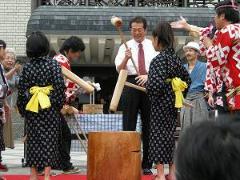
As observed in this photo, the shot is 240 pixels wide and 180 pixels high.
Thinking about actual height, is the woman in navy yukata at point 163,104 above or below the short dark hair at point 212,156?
below

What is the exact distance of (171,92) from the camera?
5.15 m

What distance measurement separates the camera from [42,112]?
4.90m

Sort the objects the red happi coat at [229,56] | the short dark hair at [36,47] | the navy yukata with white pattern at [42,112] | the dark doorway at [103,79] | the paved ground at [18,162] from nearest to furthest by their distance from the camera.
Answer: the red happi coat at [229,56]
the navy yukata with white pattern at [42,112]
the short dark hair at [36,47]
the paved ground at [18,162]
the dark doorway at [103,79]

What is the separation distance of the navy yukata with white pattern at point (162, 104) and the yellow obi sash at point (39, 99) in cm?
91

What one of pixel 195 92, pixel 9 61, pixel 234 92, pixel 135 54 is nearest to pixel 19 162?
pixel 9 61

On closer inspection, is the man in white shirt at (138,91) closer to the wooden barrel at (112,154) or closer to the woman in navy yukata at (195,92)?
the woman in navy yukata at (195,92)

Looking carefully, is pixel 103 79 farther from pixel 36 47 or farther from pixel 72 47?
pixel 36 47

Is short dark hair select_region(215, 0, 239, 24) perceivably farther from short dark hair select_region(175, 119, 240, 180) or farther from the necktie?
short dark hair select_region(175, 119, 240, 180)

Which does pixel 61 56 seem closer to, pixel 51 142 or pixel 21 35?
pixel 51 142

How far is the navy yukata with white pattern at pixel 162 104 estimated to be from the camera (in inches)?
202

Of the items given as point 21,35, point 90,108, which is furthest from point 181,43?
point 21,35

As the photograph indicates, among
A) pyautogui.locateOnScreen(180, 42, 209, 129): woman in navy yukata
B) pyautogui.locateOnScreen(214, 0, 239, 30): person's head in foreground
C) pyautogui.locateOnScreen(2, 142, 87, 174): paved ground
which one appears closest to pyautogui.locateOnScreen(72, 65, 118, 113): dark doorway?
pyautogui.locateOnScreen(2, 142, 87, 174): paved ground

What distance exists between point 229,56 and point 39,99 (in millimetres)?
1568

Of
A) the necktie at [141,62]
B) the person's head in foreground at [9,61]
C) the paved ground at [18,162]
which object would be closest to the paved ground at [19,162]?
the paved ground at [18,162]
